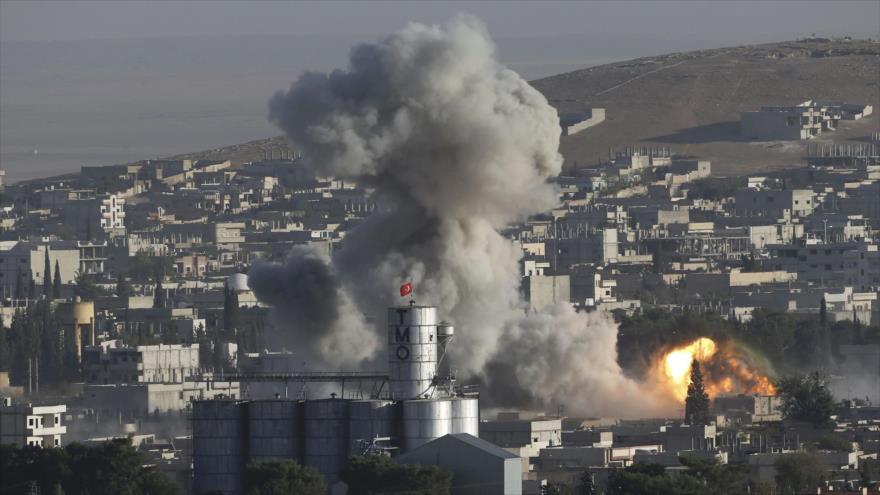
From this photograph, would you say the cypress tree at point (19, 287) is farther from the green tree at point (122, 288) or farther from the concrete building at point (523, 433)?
the concrete building at point (523, 433)

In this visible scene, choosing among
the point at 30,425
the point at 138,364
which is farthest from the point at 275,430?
the point at 138,364

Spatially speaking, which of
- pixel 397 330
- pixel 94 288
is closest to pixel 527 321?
pixel 397 330

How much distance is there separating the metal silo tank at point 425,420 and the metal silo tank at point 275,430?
2.88m

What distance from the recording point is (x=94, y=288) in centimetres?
18488

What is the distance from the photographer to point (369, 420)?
263ft

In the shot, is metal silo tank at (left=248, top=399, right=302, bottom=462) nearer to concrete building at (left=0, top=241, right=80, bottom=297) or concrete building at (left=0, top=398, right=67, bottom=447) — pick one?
concrete building at (left=0, top=398, right=67, bottom=447)

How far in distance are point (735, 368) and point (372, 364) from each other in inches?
1317

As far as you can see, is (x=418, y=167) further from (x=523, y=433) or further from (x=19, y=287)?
(x=19, y=287)

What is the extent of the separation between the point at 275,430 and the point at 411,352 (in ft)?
11.2

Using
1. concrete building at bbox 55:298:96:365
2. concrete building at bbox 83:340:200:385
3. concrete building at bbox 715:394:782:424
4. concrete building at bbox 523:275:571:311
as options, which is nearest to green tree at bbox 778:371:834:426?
concrete building at bbox 715:394:782:424

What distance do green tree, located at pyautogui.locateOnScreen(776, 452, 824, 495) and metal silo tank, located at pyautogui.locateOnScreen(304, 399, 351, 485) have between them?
12.7 meters

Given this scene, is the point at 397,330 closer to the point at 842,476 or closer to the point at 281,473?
the point at 281,473

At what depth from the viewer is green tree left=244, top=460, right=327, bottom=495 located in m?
76.6

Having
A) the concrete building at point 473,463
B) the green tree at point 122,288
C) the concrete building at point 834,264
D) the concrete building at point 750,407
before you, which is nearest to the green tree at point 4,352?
the concrete building at point 750,407
